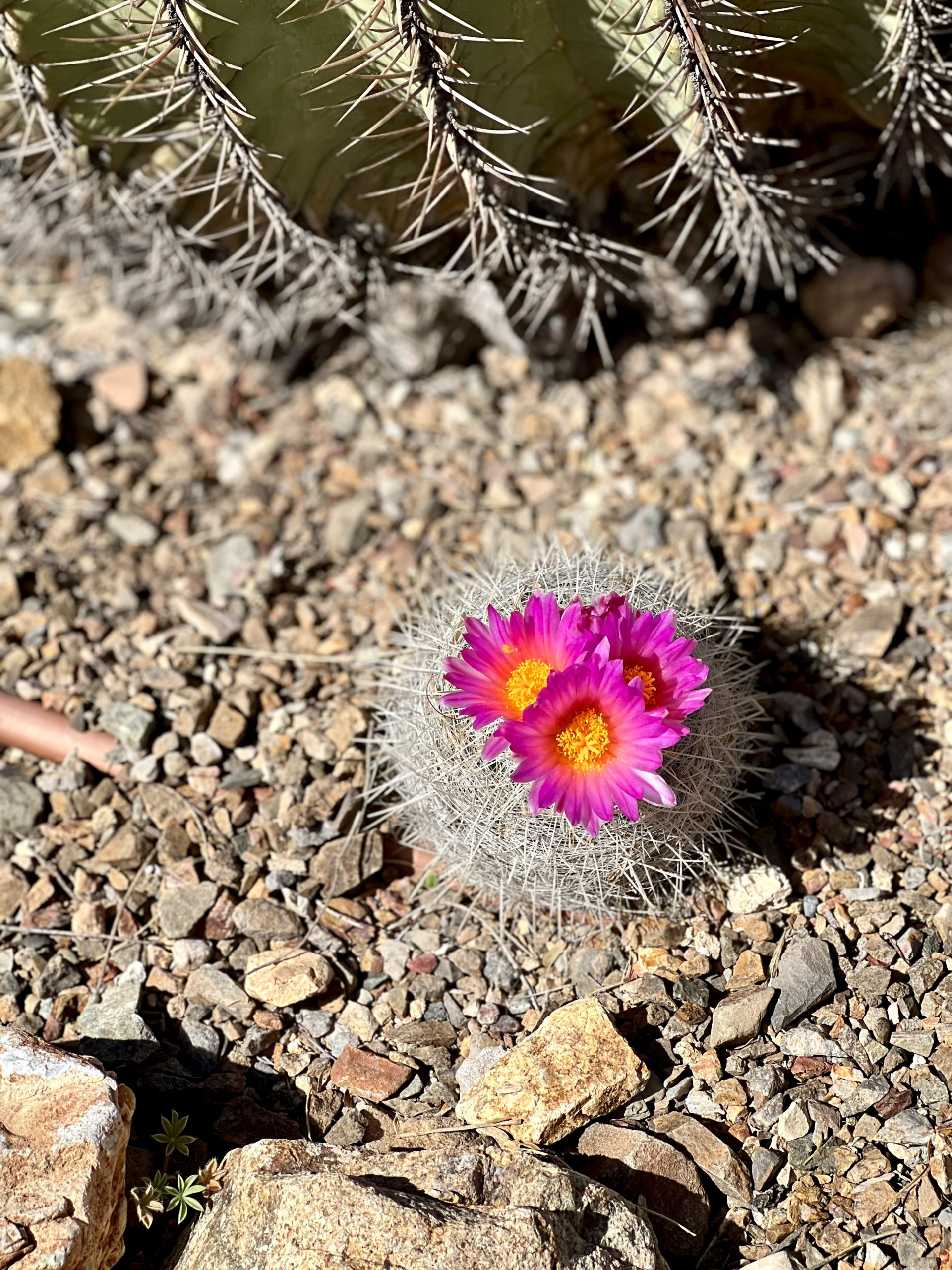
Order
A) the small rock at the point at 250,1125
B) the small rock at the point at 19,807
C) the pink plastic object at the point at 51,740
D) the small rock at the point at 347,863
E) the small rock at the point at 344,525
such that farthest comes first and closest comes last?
the small rock at the point at 344,525 < the pink plastic object at the point at 51,740 < the small rock at the point at 19,807 < the small rock at the point at 347,863 < the small rock at the point at 250,1125

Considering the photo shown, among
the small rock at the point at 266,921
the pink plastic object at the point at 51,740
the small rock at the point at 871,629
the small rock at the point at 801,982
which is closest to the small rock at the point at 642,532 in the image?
the small rock at the point at 871,629

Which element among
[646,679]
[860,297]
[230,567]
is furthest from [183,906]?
[860,297]

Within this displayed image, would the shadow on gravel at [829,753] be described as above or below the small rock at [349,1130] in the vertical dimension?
above

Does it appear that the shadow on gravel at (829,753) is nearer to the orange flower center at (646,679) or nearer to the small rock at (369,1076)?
the orange flower center at (646,679)

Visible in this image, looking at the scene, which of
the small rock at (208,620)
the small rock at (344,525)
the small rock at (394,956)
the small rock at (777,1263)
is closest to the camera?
the small rock at (777,1263)

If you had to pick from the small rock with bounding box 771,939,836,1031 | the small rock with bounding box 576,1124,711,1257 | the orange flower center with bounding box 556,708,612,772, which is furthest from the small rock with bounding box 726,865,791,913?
the orange flower center with bounding box 556,708,612,772

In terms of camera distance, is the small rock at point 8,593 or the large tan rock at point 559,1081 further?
the small rock at point 8,593

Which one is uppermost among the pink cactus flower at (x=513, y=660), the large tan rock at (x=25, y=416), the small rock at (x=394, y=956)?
the large tan rock at (x=25, y=416)
